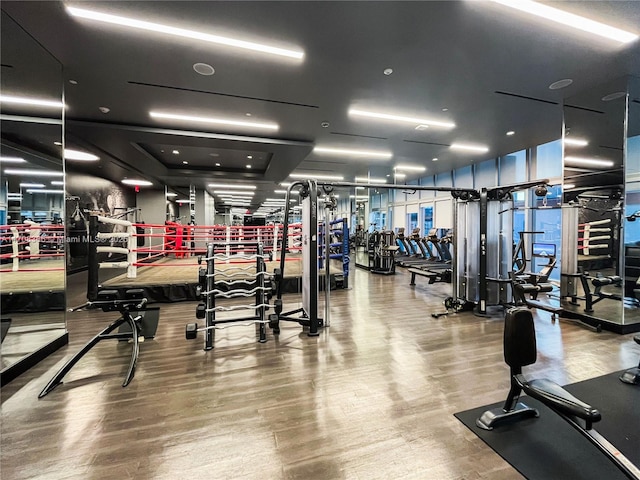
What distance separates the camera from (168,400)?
2191 millimetres

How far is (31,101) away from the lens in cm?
326

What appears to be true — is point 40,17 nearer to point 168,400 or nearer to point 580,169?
point 168,400

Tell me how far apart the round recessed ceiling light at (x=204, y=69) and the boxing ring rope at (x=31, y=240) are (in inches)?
112

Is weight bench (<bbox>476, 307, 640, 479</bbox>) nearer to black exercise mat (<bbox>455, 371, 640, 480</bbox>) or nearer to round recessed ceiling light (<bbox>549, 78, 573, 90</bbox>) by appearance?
black exercise mat (<bbox>455, 371, 640, 480</bbox>)

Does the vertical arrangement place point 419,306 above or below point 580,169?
below

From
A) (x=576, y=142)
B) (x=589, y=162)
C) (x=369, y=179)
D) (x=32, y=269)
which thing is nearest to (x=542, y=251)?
(x=589, y=162)

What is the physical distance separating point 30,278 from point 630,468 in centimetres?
714

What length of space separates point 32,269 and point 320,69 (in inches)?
221

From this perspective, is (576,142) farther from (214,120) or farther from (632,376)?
(214,120)

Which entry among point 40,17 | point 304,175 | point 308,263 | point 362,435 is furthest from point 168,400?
point 304,175

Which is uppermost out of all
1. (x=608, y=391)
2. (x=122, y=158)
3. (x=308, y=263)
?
(x=122, y=158)

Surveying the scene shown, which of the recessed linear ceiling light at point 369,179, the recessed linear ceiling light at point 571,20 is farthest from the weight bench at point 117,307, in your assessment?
the recessed linear ceiling light at point 369,179

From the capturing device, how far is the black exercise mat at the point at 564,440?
155 cm

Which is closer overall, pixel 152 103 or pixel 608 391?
pixel 608 391
